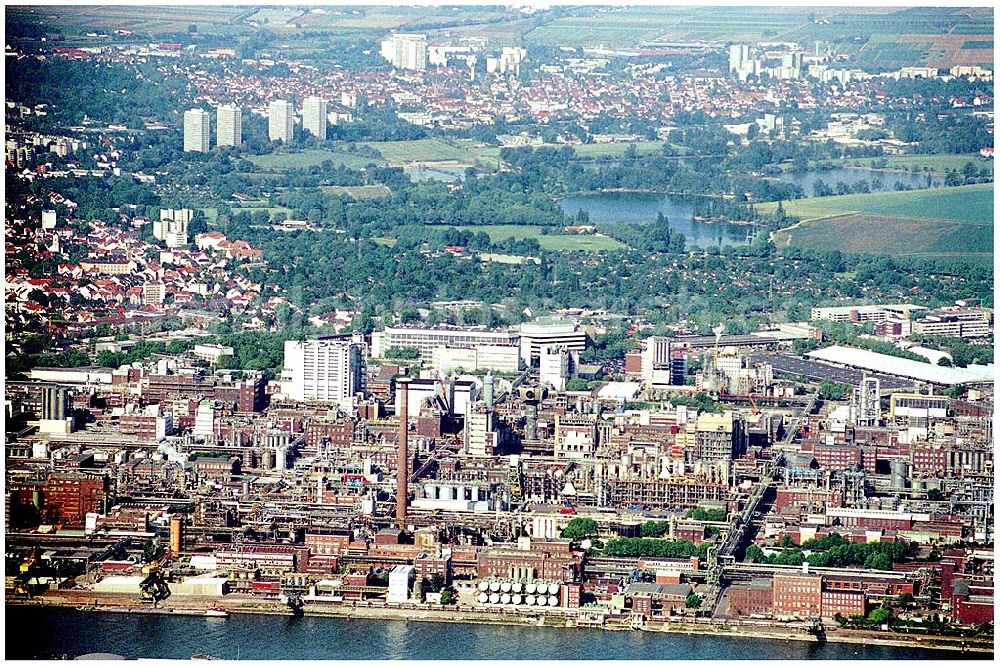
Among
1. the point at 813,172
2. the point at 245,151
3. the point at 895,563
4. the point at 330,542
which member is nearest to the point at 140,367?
the point at 330,542

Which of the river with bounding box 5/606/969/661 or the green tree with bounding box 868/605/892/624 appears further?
the green tree with bounding box 868/605/892/624

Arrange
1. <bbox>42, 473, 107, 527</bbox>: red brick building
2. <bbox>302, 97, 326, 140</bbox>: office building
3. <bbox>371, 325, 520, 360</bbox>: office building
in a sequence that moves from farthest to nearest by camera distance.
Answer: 1. <bbox>302, 97, 326, 140</bbox>: office building
2. <bbox>371, 325, 520, 360</bbox>: office building
3. <bbox>42, 473, 107, 527</bbox>: red brick building

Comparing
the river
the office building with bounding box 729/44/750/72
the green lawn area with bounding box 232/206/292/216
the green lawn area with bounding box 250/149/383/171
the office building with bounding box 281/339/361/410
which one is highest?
the office building with bounding box 729/44/750/72

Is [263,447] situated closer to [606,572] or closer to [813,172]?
[606,572]

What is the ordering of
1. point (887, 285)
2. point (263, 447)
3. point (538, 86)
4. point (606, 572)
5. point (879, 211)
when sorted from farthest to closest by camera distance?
point (538, 86) → point (879, 211) → point (887, 285) → point (263, 447) → point (606, 572)

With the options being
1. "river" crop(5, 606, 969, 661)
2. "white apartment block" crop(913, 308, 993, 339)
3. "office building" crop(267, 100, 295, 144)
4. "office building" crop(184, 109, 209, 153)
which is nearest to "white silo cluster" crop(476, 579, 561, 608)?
"river" crop(5, 606, 969, 661)

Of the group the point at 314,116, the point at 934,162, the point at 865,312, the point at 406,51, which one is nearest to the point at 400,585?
the point at 865,312

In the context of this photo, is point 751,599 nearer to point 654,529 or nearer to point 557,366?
point 654,529

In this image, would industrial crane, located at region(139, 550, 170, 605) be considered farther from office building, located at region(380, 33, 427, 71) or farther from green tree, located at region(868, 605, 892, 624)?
office building, located at region(380, 33, 427, 71)
